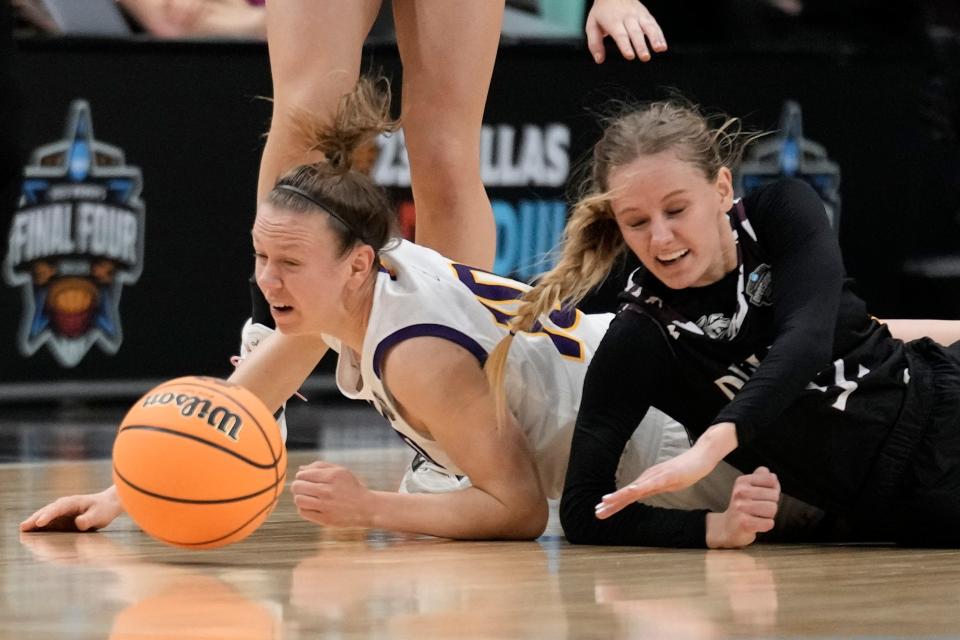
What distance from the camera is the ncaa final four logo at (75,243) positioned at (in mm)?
6641

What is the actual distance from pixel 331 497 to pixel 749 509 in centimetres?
81

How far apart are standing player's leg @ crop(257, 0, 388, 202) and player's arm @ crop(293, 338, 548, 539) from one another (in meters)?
0.64

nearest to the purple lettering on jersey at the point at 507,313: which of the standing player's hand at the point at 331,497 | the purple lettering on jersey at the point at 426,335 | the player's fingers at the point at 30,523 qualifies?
the purple lettering on jersey at the point at 426,335

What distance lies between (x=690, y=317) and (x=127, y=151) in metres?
3.98

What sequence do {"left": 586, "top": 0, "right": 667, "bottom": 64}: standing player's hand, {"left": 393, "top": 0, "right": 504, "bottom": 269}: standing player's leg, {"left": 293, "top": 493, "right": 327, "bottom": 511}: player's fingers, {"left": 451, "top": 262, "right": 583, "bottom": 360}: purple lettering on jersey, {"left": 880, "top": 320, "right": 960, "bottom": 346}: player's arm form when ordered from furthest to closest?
{"left": 393, "top": 0, "right": 504, "bottom": 269}: standing player's leg < {"left": 880, "top": 320, "right": 960, "bottom": 346}: player's arm < {"left": 586, "top": 0, "right": 667, "bottom": 64}: standing player's hand < {"left": 451, "top": 262, "right": 583, "bottom": 360}: purple lettering on jersey < {"left": 293, "top": 493, "right": 327, "bottom": 511}: player's fingers

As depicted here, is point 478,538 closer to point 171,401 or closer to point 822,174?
point 171,401

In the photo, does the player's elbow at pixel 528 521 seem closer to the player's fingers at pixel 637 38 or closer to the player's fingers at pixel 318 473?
the player's fingers at pixel 318 473

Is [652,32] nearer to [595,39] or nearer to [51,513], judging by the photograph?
[595,39]

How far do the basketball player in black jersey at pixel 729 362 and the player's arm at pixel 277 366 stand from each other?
65 cm

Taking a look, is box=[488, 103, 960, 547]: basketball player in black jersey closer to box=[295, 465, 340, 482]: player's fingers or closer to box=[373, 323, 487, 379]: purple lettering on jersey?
box=[373, 323, 487, 379]: purple lettering on jersey

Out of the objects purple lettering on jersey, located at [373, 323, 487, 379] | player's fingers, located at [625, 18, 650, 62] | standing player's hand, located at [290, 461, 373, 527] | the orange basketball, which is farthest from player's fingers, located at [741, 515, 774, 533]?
player's fingers, located at [625, 18, 650, 62]

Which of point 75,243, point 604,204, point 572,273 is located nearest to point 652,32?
point 604,204

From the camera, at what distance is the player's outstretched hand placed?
11.9 feet

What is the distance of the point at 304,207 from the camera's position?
3.37 meters
